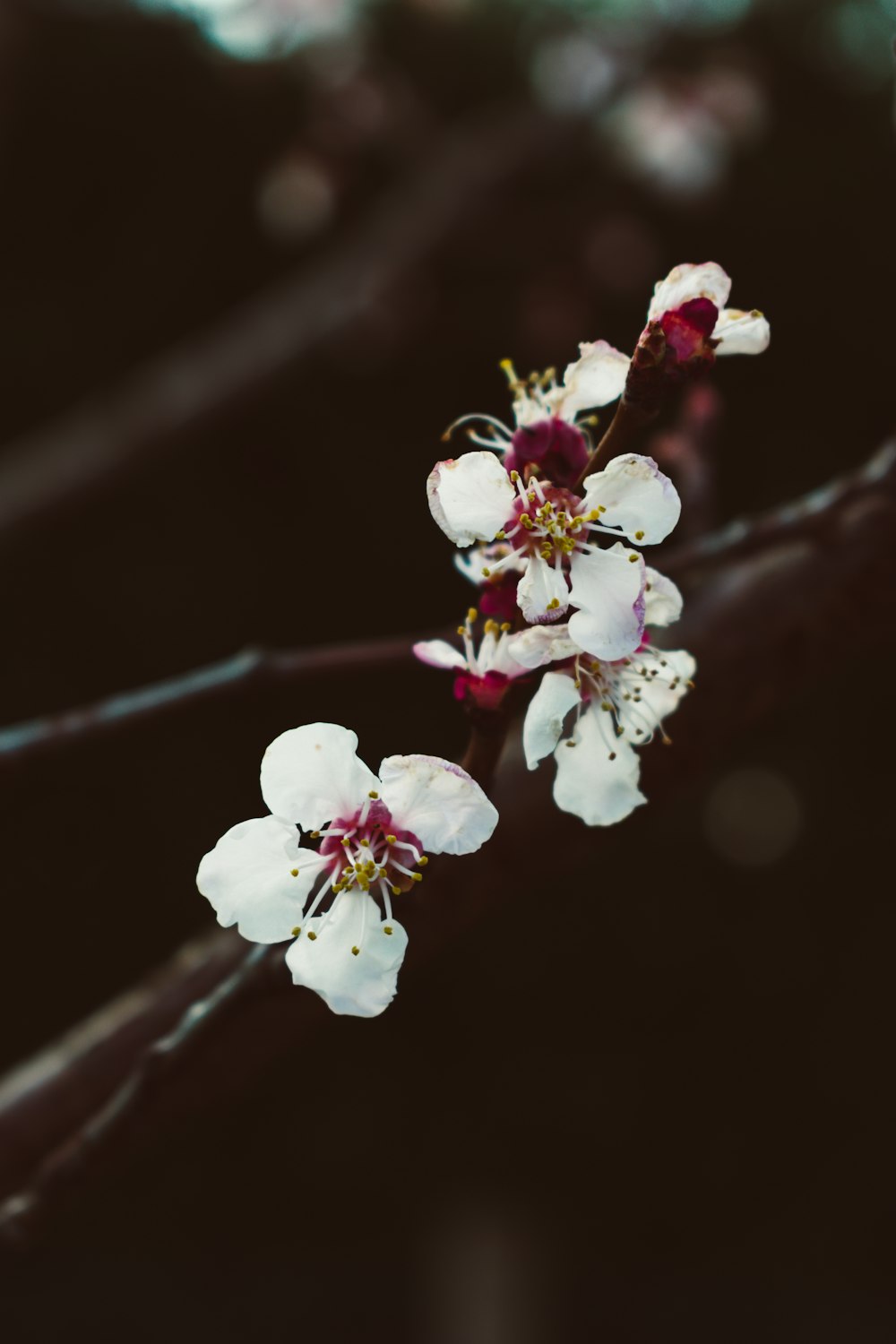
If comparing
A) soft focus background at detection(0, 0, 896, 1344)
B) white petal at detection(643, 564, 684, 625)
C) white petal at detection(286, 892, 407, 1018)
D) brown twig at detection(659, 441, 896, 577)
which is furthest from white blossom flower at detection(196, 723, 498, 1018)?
soft focus background at detection(0, 0, 896, 1344)

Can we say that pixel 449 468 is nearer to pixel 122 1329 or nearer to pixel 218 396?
pixel 218 396

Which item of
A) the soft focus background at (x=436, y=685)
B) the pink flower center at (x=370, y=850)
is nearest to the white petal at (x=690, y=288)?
the pink flower center at (x=370, y=850)

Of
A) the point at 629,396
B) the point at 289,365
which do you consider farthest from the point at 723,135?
the point at 629,396

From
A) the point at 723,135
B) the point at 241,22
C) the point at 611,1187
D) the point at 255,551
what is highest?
the point at 241,22

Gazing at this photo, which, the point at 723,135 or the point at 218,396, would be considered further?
the point at 723,135

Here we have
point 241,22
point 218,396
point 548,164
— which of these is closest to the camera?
point 218,396

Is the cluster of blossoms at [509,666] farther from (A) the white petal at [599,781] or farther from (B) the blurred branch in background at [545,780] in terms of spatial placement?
(B) the blurred branch in background at [545,780]

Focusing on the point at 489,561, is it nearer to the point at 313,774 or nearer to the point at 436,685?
the point at 313,774

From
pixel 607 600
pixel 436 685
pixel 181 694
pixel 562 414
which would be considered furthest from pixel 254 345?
pixel 607 600
